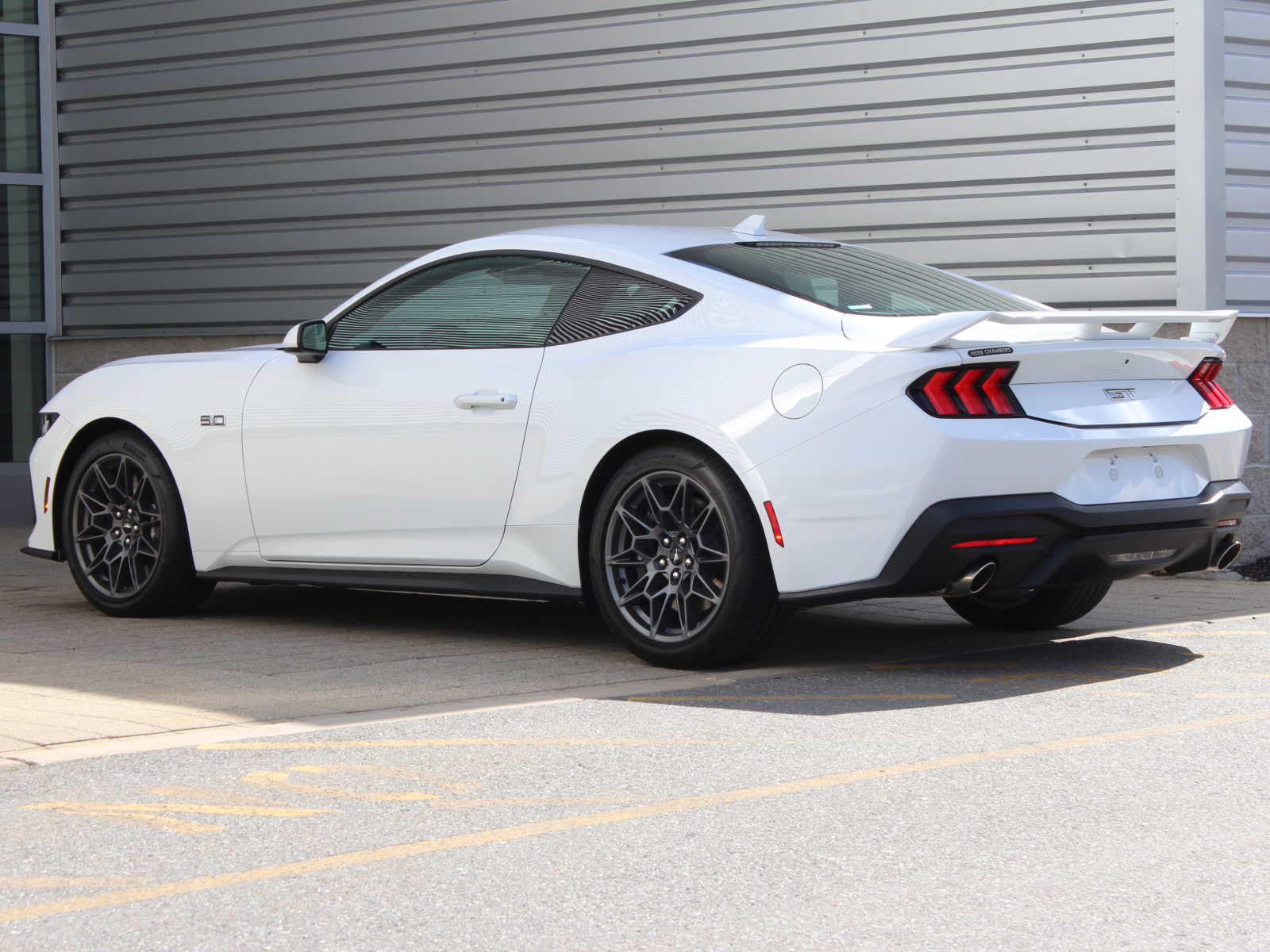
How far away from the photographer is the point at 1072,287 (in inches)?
396

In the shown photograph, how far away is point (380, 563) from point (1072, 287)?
458cm

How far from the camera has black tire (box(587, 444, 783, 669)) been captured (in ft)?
20.0

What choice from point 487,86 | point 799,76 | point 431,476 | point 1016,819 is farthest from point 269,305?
point 1016,819

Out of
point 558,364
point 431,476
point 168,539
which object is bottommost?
point 168,539

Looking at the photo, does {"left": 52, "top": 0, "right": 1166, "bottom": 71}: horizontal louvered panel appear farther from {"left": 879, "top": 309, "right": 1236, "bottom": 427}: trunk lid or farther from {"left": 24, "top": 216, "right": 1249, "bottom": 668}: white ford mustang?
{"left": 879, "top": 309, "right": 1236, "bottom": 427}: trunk lid

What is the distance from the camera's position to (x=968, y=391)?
586 centimetres

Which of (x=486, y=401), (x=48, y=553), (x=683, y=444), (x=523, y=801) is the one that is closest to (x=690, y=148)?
(x=48, y=553)

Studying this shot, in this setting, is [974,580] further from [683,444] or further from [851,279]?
[851,279]

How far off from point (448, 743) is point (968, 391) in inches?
76.1

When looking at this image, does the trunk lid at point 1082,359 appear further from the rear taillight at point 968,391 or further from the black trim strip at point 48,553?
the black trim strip at point 48,553

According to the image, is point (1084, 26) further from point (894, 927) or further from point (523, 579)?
point (894, 927)

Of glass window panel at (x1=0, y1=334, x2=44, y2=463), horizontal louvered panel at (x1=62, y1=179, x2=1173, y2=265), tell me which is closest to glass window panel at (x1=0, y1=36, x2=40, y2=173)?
horizontal louvered panel at (x1=62, y1=179, x2=1173, y2=265)

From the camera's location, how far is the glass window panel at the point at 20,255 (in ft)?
45.1

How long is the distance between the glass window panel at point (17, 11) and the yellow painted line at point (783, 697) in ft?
32.8
